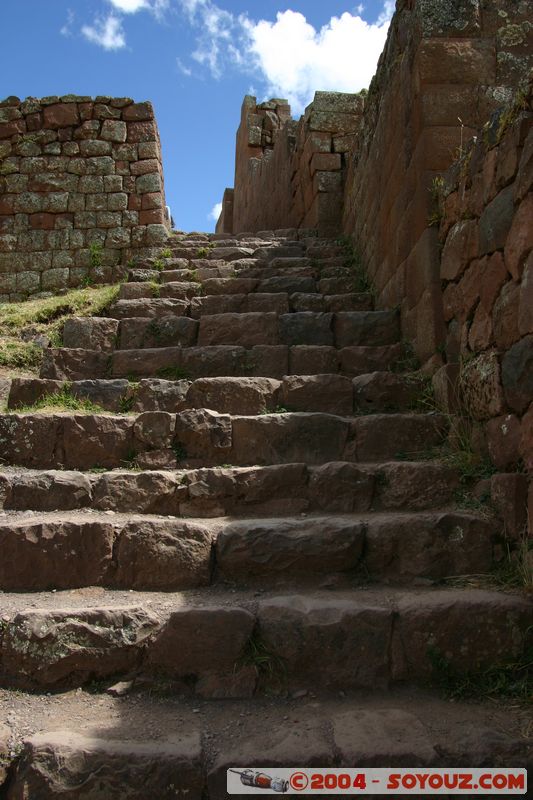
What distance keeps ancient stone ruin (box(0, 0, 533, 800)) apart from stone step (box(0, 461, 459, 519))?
0.04 feet

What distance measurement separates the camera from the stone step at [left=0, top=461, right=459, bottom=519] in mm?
3262

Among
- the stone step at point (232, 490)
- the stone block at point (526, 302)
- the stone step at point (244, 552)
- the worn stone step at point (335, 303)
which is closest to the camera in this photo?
the stone block at point (526, 302)

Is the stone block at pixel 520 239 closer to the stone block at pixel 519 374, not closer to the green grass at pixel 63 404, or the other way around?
the stone block at pixel 519 374

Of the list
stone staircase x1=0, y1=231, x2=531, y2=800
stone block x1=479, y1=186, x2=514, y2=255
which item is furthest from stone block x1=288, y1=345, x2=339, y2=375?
stone block x1=479, y1=186, x2=514, y2=255

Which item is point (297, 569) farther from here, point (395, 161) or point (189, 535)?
point (395, 161)

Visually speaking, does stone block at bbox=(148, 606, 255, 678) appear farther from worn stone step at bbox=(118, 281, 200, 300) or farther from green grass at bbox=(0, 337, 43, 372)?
worn stone step at bbox=(118, 281, 200, 300)

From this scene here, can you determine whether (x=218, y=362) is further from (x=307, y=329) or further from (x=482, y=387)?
(x=482, y=387)

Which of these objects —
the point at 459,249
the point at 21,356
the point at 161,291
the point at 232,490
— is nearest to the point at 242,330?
the point at 161,291

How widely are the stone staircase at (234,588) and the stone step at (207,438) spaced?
1cm

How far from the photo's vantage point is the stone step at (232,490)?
326cm

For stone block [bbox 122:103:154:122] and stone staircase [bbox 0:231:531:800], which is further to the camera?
stone block [bbox 122:103:154:122]

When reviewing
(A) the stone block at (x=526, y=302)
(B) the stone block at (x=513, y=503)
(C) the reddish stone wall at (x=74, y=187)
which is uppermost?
(C) the reddish stone wall at (x=74, y=187)

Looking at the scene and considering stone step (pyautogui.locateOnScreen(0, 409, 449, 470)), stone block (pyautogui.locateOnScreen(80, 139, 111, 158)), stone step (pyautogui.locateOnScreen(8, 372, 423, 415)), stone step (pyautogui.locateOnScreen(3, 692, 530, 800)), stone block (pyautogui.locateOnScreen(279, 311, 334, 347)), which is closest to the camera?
stone step (pyautogui.locateOnScreen(3, 692, 530, 800))

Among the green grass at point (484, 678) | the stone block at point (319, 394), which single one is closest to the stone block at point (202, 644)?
the green grass at point (484, 678)
